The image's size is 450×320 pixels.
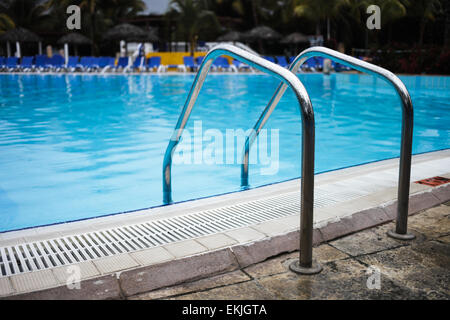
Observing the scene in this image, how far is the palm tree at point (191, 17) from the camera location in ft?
109

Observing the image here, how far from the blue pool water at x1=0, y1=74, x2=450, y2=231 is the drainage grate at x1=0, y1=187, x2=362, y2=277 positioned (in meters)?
1.91

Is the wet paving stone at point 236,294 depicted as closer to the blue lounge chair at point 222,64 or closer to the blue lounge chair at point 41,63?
the blue lounge chair at point 222,64

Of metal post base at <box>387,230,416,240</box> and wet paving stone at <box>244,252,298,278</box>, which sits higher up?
metal post base at <box>387,230,416,240</box>

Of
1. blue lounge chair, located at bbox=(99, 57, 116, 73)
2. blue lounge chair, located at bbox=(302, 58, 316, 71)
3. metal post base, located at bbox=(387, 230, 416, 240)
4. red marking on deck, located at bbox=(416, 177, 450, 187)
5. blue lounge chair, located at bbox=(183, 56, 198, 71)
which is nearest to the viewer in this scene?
metal post base, located at bbox=(387, 230, 416, 240)

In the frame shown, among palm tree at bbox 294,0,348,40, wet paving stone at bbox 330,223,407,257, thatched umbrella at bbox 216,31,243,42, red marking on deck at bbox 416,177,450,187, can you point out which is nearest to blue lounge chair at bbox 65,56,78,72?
thatched umbrella at bbox 216,31,243,42

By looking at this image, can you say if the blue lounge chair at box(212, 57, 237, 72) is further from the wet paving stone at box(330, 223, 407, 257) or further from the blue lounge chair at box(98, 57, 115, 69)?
the wet paving stone at box(330, 223, 407, 257)

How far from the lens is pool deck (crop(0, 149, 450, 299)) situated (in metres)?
1.90

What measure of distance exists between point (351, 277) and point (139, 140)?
5.70 metres

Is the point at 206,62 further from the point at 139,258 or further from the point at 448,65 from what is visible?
the point at 448,65

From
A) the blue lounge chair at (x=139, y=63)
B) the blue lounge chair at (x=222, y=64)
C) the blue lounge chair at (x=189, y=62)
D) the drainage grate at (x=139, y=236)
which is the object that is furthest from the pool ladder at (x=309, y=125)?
the blue lounge chair at (x=139, y=63)

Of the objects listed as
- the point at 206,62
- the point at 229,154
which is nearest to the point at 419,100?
the point at 229,154

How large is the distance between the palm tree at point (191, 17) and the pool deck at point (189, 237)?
30898mm

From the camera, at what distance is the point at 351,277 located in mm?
2025

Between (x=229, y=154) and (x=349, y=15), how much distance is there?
1055 inches
